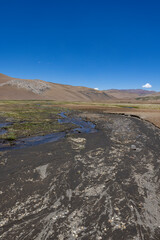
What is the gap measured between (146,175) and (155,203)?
133 inches

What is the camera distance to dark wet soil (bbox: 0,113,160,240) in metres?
6.92

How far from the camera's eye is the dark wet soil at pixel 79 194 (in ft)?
22.7

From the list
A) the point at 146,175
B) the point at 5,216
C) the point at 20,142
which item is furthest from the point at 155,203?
the point at 20,142

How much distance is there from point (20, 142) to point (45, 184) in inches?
→ 411

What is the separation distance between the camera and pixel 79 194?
9516 mm

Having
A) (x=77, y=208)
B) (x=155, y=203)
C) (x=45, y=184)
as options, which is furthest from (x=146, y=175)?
(x=45, y=184)

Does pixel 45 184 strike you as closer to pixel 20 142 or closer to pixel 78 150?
pixel 78 150

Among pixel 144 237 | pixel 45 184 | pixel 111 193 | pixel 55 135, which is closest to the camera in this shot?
pixel 144 237

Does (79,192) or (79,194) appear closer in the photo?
(79,194)

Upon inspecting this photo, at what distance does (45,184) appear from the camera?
1052cm

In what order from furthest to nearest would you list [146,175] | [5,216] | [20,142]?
[20,142] < [146,175] < [5,216]

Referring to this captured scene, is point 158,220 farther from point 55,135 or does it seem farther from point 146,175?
point 55,135

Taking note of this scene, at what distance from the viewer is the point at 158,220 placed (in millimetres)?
7562

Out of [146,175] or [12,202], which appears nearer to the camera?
[12,202]
